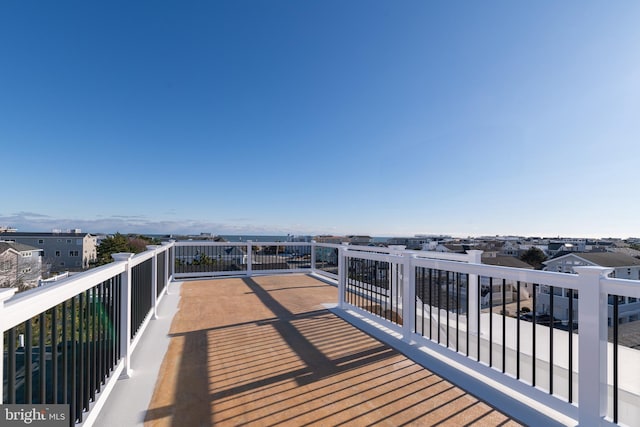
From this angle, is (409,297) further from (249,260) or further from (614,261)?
(614,261)

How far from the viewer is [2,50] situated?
8305 millimetres

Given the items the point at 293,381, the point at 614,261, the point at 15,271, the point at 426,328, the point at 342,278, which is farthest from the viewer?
the point at 15,271

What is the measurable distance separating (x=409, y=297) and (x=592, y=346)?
1.43m

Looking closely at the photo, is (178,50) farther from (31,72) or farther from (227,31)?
(31,72)

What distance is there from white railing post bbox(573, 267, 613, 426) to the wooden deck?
43cm

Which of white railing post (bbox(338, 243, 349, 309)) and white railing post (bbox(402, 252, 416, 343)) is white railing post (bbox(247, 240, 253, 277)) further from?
white railing post (bbox(402, 252, 416, 343))

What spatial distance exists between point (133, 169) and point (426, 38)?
676 inches

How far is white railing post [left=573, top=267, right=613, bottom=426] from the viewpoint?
1.44m

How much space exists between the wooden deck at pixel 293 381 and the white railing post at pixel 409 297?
1.02 ft

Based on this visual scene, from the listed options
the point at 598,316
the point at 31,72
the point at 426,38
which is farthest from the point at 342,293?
the point at 31,72

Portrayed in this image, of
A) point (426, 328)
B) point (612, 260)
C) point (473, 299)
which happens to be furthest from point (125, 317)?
point (612, 260)

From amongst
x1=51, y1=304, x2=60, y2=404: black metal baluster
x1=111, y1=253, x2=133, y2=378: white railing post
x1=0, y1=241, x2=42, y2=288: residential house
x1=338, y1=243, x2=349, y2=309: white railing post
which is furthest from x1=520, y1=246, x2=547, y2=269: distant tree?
x1=0, y1=241, x2=42, y2=288: residential house

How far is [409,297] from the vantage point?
2789 mm

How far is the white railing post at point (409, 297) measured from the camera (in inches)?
109
